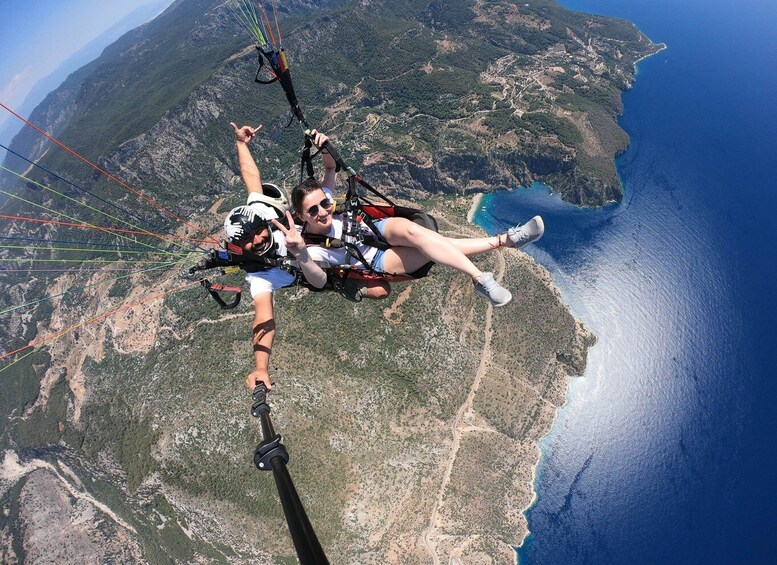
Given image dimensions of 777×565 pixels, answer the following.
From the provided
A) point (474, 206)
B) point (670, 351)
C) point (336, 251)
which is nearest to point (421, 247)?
point (336, 251)

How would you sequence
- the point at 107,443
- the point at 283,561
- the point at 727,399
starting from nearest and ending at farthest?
the point at 283,561 < the point at 107,443 < the point at 727,399

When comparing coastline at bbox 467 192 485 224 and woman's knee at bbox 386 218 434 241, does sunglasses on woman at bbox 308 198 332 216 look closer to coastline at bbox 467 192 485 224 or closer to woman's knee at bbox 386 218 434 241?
woman's knee at bbox 386 218 434 241

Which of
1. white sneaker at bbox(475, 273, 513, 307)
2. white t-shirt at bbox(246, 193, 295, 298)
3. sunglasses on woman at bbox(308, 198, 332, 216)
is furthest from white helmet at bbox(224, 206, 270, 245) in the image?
white sneaker at bbox(475, 273, 513, 307)

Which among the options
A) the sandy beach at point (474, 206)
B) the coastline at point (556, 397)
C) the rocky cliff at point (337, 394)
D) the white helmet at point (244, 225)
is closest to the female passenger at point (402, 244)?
the white helmet at point (244, 225)

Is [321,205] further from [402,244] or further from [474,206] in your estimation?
[474,206]

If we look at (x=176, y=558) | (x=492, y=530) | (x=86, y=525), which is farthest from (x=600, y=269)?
(x=86, y=525)

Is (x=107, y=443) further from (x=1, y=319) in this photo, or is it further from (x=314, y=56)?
(x=314, y=56)
